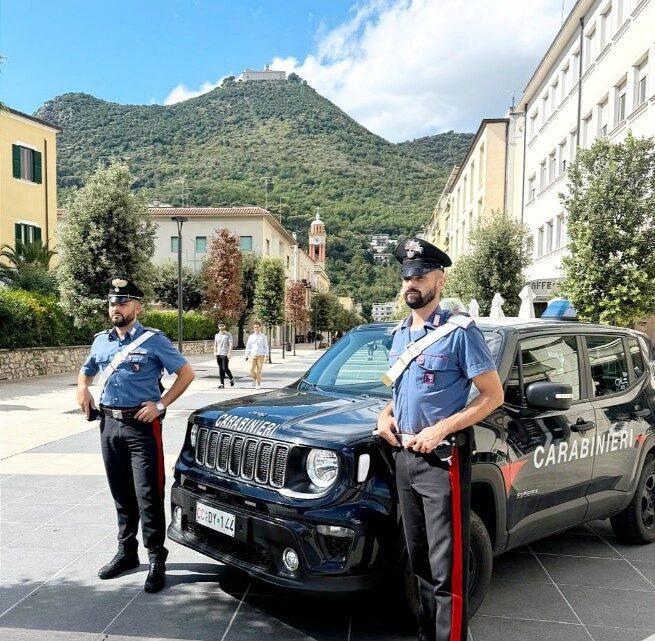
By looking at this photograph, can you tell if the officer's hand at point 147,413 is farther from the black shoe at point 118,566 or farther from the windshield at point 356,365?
the windshield at point 356,365

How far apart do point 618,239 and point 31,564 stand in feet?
44.7

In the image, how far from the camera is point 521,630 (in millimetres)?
3406

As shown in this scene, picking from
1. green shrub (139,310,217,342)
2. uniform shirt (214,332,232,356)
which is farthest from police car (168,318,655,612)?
green shrub (139,310,217,342)

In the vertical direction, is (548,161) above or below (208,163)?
below

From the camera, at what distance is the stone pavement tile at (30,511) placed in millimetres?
5316

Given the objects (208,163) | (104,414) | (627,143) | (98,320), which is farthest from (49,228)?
(208,163)

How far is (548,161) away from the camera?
2747 centimetres

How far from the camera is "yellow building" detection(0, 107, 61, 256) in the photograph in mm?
27297

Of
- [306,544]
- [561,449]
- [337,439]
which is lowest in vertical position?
[306,544]

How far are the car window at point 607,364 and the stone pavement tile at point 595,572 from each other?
1.27 meters

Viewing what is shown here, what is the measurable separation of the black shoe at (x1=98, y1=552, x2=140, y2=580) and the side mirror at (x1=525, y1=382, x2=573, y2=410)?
114 inches

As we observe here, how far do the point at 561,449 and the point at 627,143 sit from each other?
12.8 m

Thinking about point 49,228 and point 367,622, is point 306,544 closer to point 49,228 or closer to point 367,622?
point 367,622

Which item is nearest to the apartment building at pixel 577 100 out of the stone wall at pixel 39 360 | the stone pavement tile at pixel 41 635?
the stone wall at pixel 39 360
